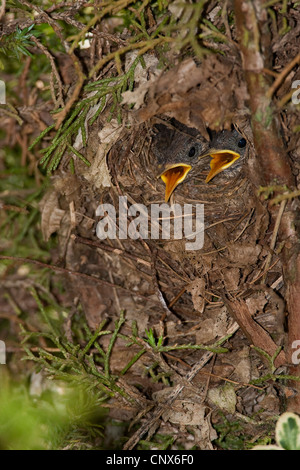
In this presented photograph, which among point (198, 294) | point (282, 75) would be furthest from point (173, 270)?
point (282, 75)

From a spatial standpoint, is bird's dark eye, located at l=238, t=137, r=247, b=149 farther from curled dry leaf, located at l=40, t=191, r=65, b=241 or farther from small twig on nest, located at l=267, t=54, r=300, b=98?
curled dry leaf, located at l=40, t=191, r=65, b=241

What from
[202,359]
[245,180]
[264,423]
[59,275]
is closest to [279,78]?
[245,180]

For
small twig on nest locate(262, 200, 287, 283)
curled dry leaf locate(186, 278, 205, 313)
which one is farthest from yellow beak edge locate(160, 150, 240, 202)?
small twig on nest locate(262, 200, 287, 283)

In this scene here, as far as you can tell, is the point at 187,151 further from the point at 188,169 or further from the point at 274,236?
the point at 274,236

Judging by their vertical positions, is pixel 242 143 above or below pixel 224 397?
above

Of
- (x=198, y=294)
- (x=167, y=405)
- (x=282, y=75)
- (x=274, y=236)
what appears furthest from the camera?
(x=198, y=294)

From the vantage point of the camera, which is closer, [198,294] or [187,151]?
[198,294]

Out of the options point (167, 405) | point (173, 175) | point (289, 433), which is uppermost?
point (173, 175)
